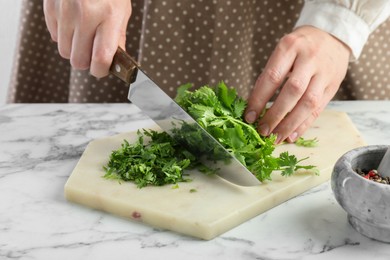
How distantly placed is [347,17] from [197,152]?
560 millimetres

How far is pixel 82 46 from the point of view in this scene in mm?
1426

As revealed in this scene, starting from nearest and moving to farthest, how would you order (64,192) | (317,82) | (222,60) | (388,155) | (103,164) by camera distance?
(388,155) < (64,192) < (103,164) < (317,82) < (222,60)

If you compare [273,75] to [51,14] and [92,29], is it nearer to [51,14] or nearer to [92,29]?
[92,29]

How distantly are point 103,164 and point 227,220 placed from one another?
0.34 m

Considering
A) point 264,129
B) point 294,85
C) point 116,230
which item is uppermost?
point 294,85

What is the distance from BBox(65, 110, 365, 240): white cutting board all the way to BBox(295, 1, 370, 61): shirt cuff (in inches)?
13.4

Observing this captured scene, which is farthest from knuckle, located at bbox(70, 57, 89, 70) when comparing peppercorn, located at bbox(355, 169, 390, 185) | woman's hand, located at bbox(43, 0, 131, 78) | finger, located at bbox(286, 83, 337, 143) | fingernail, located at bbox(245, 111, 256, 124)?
peppercorn, located at bbox(355, 169, 390, 185)

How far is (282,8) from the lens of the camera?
1932 millimetres

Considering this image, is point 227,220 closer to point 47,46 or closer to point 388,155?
point 388,155

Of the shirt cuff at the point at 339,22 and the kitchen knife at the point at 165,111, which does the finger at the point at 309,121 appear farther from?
the kitchen knife at the point at 165,111

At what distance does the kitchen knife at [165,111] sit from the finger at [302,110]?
0.23 metres

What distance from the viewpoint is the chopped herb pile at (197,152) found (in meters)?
1.33

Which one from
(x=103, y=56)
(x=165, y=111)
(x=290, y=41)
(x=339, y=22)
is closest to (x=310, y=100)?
(x=290, y=41)


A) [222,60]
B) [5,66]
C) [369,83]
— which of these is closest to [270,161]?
[222,60]
